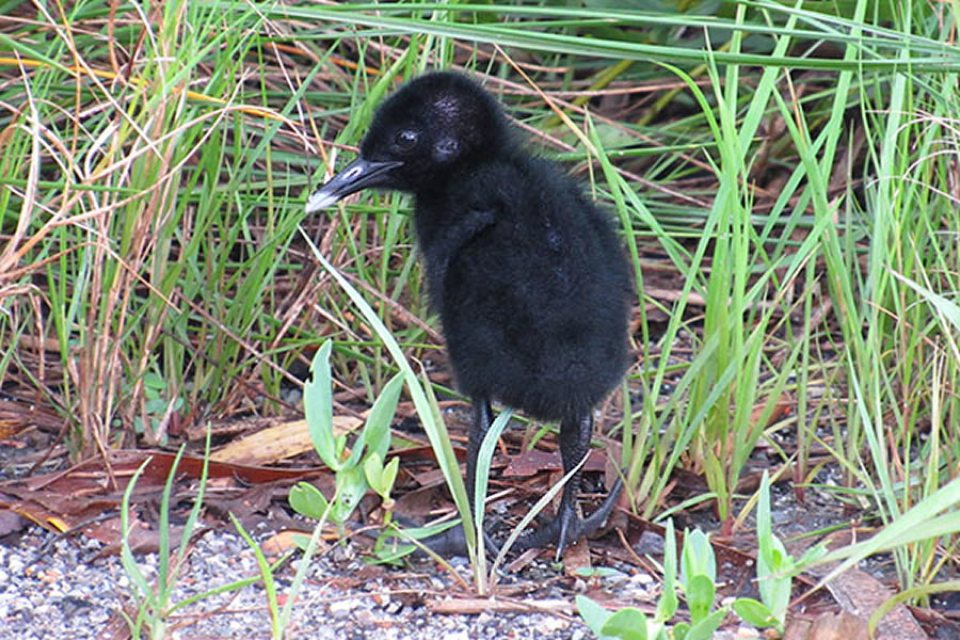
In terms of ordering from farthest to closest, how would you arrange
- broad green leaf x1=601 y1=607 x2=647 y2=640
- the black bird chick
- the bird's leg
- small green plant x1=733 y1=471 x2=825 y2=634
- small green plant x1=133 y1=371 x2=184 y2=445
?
small green plant x1=133 y1=371 x2=184 y2=445 < the bird's leg < the black bird chick < small green plant x1=733 y1=471 x2=825 y2=634 < broad green leaf x1=601 y1=607 x2=647 y2=640

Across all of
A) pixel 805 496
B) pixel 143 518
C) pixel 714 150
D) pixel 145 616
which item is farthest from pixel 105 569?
pixel 714 150

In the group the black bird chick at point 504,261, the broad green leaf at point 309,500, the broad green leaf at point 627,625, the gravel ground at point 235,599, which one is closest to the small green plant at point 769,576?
the broad green leaf at point 627,625

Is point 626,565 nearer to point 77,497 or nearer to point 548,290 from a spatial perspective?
point 548,290

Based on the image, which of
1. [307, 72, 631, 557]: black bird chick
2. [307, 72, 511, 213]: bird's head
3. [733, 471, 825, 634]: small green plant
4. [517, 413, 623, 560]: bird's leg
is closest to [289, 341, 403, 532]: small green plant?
[307, 72, 631, 557]: black bird chick

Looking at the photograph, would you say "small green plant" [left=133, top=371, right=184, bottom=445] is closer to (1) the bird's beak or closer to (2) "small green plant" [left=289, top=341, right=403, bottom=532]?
(1) the bird's beak

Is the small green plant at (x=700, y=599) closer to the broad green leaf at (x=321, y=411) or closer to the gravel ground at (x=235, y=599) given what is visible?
the gravel ground at (x=235, y=599)

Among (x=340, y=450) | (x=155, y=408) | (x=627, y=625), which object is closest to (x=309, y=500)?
(x=340, y=450)

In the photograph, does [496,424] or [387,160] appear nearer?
[496,424]
